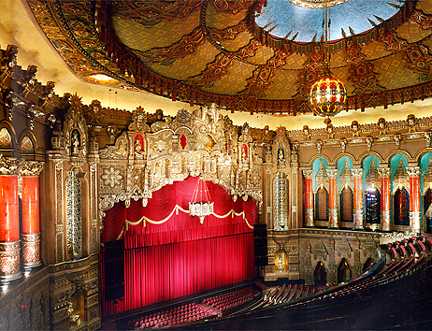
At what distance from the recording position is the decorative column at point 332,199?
39.7 feet

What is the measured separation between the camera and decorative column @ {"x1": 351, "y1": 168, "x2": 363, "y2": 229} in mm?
11609

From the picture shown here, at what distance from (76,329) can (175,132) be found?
16.8 ft

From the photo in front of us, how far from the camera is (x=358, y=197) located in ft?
38.3

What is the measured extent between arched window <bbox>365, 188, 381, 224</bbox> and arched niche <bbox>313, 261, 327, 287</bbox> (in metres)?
2.12

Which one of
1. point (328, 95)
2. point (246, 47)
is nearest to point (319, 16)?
point (246, 47)

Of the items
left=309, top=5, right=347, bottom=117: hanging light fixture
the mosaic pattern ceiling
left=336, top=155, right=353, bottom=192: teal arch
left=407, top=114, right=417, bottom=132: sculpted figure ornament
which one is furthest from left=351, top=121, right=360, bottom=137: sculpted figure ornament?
left=309, top=5, right=347, bottom=117: hanging light fixture

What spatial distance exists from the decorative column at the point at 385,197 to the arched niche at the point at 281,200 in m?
3.00

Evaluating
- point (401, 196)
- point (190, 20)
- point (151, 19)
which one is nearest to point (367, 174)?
point (401, 196)

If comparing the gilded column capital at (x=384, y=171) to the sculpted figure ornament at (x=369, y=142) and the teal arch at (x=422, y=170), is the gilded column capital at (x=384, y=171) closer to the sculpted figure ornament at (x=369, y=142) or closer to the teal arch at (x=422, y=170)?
the sculpted figure ornament at (x=369, y=142)

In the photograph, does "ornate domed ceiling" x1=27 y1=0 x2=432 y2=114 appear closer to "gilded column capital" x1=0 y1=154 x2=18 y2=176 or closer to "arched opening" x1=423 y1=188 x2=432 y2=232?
"gilded column capital" x1=0 y1=154 x2=18 y2=176

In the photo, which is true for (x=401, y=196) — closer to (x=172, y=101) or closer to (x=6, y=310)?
(x=172, y=101)

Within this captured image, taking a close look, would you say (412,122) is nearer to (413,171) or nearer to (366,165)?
(413,171)

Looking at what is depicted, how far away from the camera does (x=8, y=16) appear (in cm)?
518

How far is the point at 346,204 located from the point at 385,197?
1.35 metres
